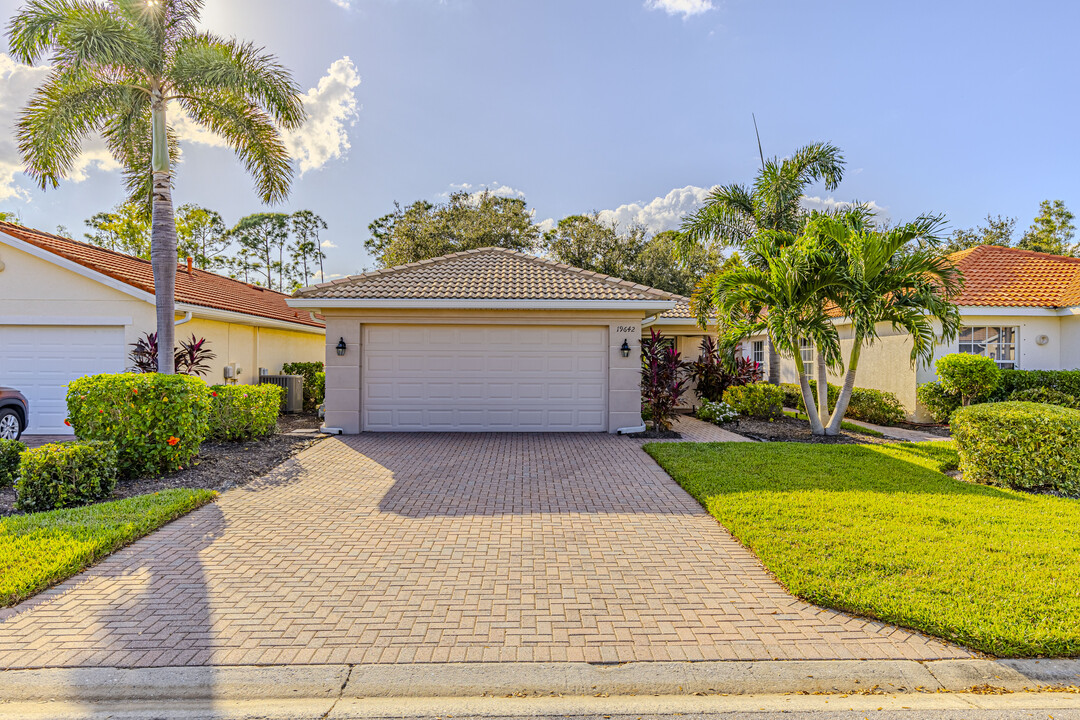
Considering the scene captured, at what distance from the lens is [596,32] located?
41.9ft

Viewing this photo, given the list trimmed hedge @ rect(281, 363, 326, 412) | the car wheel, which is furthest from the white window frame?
the car wheel

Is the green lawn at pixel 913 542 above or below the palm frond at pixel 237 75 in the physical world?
below

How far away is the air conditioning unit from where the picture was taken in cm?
1533

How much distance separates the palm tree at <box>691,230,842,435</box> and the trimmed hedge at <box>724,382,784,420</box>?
8.62 feet

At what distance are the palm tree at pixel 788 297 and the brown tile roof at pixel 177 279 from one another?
9.05 metres

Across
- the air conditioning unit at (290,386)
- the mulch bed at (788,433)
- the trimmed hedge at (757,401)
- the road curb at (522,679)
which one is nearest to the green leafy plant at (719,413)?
the mulch bed at (788,433)

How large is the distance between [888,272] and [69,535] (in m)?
12.5

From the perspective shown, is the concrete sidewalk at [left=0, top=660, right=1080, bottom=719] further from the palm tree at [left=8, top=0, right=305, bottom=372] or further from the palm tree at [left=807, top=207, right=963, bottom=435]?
the palm tree at [left=807, top=207, right=963, bottom=435]

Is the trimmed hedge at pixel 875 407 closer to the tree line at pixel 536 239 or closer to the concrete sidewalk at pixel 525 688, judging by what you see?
the concrete sidewalk at pixel 525 688

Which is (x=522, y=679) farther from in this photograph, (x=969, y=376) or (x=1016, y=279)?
(x=1016, y=279)

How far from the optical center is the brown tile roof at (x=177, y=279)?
38.4ft

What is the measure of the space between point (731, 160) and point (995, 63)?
7.46 metres

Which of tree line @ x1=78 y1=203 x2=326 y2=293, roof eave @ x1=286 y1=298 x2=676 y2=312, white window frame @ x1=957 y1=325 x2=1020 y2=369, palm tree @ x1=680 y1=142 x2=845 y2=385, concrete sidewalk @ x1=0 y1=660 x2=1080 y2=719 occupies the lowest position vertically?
concrete sidewalk @ x1=0 y1=660 x2=1080 y2=719

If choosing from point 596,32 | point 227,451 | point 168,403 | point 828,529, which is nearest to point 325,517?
point 168,403
